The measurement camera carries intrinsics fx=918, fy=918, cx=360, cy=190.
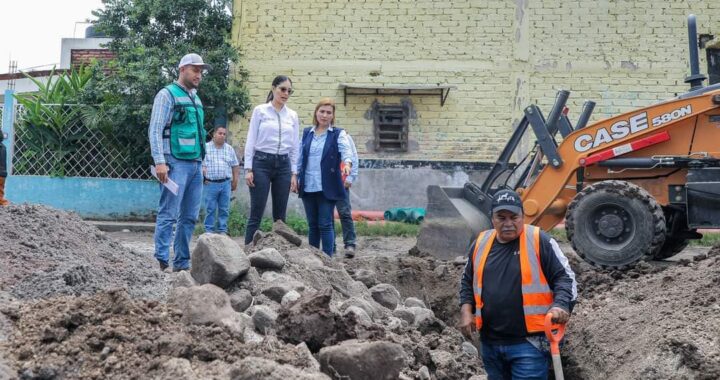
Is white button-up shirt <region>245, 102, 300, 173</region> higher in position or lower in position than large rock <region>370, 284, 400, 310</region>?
higher

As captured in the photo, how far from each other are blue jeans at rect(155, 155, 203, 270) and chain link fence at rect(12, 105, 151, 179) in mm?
8912

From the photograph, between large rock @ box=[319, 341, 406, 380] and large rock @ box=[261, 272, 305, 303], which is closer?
large rock @ box=[319, 341, 406, 380]

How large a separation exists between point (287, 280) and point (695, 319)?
9.76ft

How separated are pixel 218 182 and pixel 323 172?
2.77 m

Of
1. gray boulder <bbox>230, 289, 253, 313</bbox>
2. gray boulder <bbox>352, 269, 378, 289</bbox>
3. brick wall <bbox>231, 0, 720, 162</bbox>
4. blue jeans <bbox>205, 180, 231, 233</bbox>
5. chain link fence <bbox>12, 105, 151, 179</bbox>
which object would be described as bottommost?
gray boulder <bbox>230, 289, 253, 313</bbox>

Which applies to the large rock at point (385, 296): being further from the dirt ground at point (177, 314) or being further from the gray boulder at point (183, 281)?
the gray boulder at point (183, 281)

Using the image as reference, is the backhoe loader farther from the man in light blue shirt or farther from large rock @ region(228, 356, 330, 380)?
large rock @ region(228, 356, 330, 380)

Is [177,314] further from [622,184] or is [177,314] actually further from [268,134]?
Answer: [622,184]

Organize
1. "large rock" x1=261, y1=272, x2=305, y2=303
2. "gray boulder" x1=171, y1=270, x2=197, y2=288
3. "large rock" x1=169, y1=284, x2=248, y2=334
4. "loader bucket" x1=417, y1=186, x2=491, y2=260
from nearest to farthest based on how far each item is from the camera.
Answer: "large rock" x1=169, y1=284, x2=248, y2=334, "gray boulder" x1=171, y1=270, x2=197, y2=288, "large rock" x1=261, y1=272, x2=305, y2=303, "loader bucket" x1=417, y1=186, x2=491, y2=260

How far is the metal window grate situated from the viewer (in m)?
17.3

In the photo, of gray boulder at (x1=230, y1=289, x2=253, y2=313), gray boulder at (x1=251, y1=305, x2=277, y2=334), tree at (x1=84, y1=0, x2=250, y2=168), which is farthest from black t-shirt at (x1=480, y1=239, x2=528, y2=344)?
tree at (x1=84, y1=0, x2=250, y2=168)

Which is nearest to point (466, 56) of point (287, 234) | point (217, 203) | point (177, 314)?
point (217, 203)

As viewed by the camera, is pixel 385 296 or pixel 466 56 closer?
pixel 385 296

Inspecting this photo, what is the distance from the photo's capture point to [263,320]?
565 cm
